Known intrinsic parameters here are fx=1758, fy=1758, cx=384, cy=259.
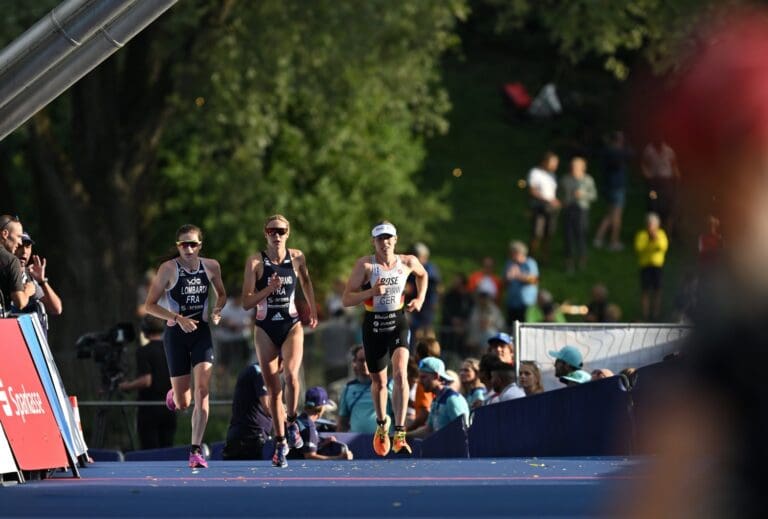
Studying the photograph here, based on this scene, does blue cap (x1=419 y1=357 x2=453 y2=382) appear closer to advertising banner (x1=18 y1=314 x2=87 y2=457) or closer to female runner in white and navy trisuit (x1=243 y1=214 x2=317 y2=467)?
female runner in white and navy trisuit (x1=243 y1=214 x2=317 y2=467)

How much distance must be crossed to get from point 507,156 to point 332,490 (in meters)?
36.1

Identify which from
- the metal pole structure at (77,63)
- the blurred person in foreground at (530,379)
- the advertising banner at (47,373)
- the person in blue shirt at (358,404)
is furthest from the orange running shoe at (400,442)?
the metal pole structure at (77,63)

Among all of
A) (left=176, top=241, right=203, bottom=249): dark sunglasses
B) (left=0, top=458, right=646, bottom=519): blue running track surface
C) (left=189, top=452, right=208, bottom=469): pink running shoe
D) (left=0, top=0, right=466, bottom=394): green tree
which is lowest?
(left=0, top=458, right=646, bottom=519): blue running track surface

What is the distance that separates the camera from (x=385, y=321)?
14.6 meters

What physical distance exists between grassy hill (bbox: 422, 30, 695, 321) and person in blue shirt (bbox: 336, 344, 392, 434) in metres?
15.4

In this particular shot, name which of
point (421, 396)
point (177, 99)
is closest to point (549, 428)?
point (421, 396)

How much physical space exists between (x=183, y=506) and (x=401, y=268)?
515cm

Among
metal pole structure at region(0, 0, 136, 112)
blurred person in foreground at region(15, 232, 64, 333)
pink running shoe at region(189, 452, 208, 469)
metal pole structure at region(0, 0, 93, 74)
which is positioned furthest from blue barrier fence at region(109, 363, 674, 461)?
metal pole structure at region(0, 0, 93, 74)

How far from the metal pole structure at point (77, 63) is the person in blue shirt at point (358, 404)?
144 inches

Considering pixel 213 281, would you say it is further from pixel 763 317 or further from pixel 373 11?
pixel 373 11

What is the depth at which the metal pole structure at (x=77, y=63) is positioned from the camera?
14.1m

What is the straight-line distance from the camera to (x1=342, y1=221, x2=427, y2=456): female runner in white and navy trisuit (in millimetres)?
14570

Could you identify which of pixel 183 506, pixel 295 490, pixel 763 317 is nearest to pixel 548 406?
pixel 295 490

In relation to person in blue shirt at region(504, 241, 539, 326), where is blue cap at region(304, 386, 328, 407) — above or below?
below
